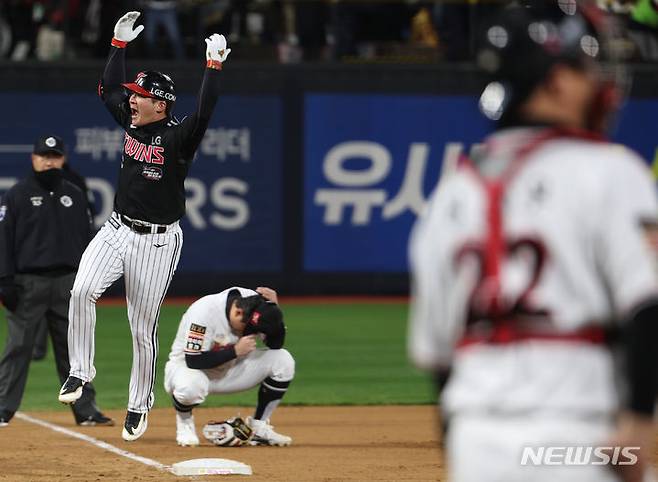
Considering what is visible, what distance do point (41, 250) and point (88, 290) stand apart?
6.23 ft

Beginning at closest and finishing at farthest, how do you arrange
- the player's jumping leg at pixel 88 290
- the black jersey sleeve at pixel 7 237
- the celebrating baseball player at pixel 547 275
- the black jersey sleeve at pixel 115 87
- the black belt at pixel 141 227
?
the celebrating baseball player at pixel 547 275, the player's jumping leg at pixel 88 290, the black belt at pixel 141 227, the black jersey sleeve at pixel 115 87, the black jersey sleeve at pixel 7 237

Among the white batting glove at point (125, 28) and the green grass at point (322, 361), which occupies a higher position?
the white batting glove at point (125, 28)

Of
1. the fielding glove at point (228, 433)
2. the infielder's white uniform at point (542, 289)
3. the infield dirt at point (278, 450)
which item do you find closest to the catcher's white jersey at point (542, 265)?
the infielder's white uniform at point (542, 289)

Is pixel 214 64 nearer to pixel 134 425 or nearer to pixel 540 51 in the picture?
pixel 134 425

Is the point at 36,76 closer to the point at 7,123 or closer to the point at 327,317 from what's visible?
the point at 7,123

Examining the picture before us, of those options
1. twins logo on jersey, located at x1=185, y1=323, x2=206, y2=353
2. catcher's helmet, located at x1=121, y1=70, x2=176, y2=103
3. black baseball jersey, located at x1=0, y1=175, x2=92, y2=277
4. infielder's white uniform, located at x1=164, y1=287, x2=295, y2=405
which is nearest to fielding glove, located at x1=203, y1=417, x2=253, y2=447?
infielder's white uniform, located at x1=164, y1=287, x2=295, y2=405

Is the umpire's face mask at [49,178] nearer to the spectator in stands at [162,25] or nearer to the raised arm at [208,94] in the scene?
the raised arm at [208,94]

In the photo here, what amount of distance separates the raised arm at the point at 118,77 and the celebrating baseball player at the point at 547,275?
6.86 meters

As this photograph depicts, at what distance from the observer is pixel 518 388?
10.3 feet

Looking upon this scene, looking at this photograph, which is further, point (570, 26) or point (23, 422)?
point (23, 422)

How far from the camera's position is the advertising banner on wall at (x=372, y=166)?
20250 mm

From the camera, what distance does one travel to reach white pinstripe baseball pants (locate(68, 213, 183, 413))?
952 centimetres

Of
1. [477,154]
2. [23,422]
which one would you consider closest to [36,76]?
[23,422]

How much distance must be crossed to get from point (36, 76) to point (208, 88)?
1093cm
